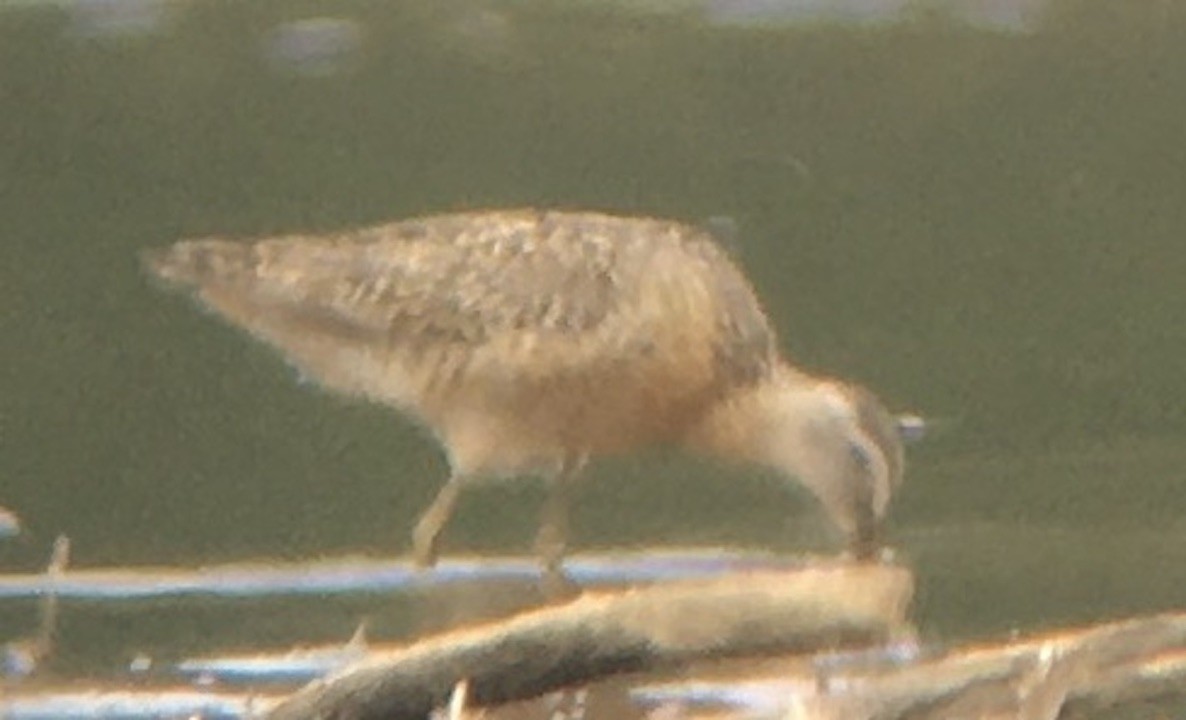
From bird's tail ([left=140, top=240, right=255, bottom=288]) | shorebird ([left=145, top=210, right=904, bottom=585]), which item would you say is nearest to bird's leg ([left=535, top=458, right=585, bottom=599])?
shorebird ([left=145, top=210, right=904, bottom=585])

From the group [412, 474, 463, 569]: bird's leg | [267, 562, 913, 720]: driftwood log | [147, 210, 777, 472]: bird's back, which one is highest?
[267, 562, 913, 720]: driftwood log

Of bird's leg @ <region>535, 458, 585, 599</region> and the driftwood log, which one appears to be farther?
bird's leg @ <region>535, 458, 585, 599</region>

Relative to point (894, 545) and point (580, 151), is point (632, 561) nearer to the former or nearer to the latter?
point (894, 545)

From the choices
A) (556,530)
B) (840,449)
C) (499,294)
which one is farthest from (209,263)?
(840,449)

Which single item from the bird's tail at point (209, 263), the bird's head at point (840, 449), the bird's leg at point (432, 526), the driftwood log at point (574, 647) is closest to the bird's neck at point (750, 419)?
the bird's head at point (840, 449)

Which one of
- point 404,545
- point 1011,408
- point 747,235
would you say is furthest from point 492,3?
point 404,545

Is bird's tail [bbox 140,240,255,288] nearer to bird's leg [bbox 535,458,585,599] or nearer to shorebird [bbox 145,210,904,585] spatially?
shorebird [bbox 145,210,904,585]

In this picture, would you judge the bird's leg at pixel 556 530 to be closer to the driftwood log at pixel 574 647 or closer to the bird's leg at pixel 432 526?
the bird's leg at pixel 432 526
